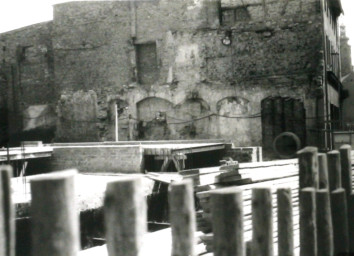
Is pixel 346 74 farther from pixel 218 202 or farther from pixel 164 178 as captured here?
pixel 218 202

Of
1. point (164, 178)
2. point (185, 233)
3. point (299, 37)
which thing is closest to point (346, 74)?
point (299, 37)

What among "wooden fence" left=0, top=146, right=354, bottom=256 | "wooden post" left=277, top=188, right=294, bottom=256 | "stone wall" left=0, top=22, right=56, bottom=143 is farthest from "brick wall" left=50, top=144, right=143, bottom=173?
"wooden post" left=277, top=188, right=294, bottom=256

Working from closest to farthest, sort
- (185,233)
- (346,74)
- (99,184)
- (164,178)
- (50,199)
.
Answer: (50,199) → (185,233) → (99,184) → (164,178) → (346,74)

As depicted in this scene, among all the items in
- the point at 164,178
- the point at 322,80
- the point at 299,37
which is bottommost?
the point at 164,178

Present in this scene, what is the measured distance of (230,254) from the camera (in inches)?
99.5

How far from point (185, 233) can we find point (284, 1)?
18.7 metres

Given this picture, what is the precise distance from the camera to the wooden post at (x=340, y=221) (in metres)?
4.31

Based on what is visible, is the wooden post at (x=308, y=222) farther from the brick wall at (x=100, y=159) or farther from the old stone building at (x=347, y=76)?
the old stone building at (x=347, y=76)

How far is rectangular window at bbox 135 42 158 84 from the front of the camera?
74.1ft

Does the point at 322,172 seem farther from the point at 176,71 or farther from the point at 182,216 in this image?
the point at 176,71

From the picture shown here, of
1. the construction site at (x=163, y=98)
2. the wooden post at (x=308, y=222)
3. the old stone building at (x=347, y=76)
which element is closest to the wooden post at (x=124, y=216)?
the wooden post at (x=308, y=222)

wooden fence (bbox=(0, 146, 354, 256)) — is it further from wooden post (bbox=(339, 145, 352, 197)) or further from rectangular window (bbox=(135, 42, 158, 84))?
rectangular window (bbox=(135, 42, 158, 84))

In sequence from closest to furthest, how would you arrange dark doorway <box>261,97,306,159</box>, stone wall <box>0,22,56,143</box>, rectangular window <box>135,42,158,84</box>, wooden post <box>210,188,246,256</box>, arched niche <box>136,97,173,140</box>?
wooden post <box>210,188,246,256</box> < dark doorway <box>261,97,306,159</box> < arched niche <box>136,97,173,140</box> < rectangular window <box>135,42,158,84</box> < stone wall <box>0,22,56,143</box>

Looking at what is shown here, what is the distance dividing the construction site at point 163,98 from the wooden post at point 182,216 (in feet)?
8.97
